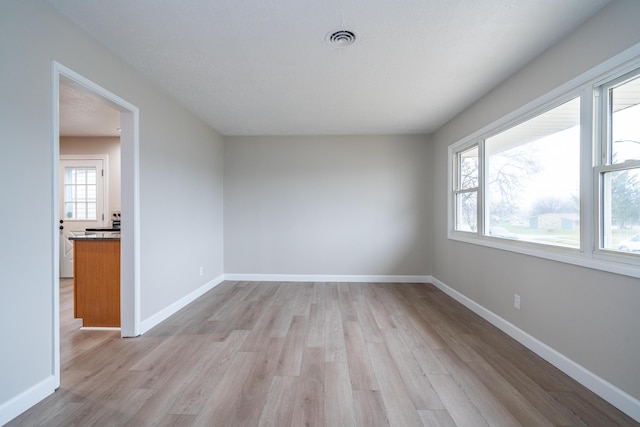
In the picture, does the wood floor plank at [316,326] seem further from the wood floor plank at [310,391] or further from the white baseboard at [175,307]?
the white baseboard at [175,307]

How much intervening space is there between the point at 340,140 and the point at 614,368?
13.6ft

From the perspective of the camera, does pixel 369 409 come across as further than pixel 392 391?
No

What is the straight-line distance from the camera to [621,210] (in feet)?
6.00

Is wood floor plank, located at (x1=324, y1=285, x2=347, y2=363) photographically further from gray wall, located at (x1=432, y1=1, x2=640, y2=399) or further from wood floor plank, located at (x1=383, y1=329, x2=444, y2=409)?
gray wall, located at (x1=432, y1=1, x2=640, y2=399)

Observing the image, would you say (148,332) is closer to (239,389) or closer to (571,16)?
(239,389)

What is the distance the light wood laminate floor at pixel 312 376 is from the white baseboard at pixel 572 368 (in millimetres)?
55

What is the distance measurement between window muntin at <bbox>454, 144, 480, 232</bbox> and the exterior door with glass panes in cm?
588

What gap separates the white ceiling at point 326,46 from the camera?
189 cm

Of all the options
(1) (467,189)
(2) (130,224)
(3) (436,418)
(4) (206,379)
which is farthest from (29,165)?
(1) (467,189)

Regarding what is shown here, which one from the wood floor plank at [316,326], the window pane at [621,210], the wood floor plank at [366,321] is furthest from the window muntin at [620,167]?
the wood floor plank at [316,326]

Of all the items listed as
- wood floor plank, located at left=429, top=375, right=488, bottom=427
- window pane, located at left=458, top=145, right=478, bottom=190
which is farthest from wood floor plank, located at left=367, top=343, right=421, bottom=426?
window pane, located at left=458, top=145, right=478, bottom=190

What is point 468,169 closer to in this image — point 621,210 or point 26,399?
point 621,210

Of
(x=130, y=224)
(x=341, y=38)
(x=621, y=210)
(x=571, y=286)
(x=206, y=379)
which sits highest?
(x=341, y=38)

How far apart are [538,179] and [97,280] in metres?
4.31
